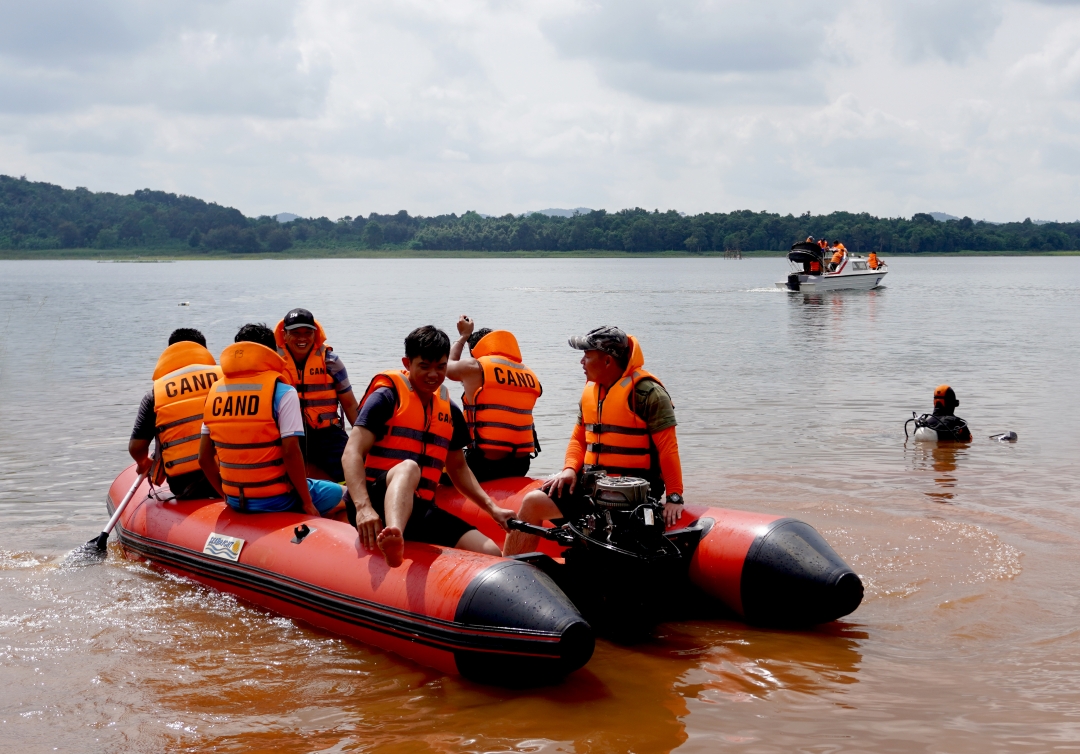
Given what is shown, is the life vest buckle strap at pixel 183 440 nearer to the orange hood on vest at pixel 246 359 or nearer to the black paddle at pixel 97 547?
the black paddle at pixel 97 547

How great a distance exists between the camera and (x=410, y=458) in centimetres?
534

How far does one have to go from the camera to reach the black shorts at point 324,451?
7.70 meters

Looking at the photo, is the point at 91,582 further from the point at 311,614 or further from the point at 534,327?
the point at 534,327

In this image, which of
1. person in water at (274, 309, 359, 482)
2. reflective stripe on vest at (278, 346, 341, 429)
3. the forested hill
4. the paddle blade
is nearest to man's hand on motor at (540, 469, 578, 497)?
person in water at (274, 309, 359, 482)

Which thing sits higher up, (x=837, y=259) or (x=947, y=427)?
(x=837, y=259)

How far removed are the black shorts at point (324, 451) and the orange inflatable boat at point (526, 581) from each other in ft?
4.15

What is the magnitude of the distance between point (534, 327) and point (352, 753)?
2610 centimetres

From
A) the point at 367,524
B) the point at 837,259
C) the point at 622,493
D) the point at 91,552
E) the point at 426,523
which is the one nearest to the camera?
the point at 367,524

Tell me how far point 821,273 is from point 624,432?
39.2m

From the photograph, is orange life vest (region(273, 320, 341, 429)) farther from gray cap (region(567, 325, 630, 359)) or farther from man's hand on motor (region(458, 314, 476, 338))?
gray cap (region(567, 325, 630, 359))

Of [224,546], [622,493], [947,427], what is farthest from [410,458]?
[947,427]

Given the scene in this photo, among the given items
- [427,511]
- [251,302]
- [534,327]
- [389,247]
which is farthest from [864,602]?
[389,247]

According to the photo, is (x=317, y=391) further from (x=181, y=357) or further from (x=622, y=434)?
(x=622, y=434)

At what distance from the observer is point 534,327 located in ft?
99.0
